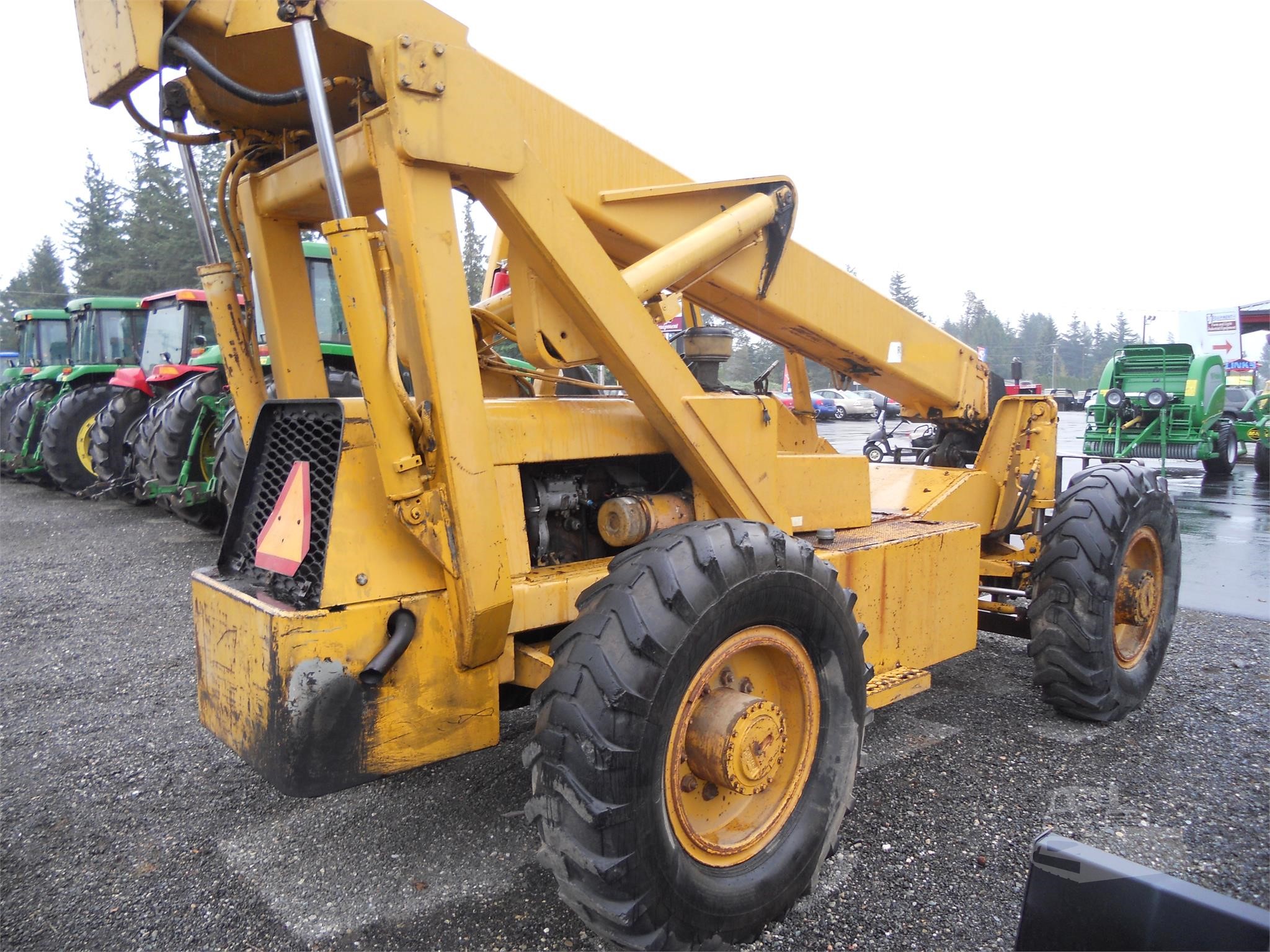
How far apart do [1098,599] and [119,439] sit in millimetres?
12808

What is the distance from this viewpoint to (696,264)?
10.8 ft

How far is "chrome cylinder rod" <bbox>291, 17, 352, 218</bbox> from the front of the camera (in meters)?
2.24

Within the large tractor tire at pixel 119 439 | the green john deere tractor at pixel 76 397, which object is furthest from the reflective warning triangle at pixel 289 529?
the green john deere tractor at pixel 76 397

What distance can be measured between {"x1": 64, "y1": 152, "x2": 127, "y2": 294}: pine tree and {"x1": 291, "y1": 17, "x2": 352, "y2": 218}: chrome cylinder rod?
4706cm

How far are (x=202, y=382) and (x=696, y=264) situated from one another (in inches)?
348

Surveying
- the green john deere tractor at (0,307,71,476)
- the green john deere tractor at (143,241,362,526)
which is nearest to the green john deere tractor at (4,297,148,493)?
the green john deere tractor at (0,307,71,476)

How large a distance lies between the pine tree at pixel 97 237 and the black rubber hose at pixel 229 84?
46.7m

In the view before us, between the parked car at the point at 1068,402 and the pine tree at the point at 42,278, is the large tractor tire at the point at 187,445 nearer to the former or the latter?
the parked car at the point at 1068,402

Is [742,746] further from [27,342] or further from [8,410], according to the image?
[27,342]

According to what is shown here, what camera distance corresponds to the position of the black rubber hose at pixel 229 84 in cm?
239

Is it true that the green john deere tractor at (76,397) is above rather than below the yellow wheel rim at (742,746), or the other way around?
above

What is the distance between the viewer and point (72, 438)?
13.9 m

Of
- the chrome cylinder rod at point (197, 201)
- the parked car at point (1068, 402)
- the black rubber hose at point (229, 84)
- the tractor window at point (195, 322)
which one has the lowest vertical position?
the parked car at point (1068, 402)

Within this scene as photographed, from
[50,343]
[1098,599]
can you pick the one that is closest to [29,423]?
[50,343]
